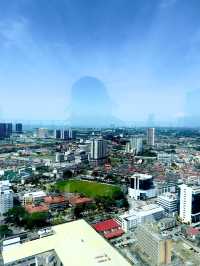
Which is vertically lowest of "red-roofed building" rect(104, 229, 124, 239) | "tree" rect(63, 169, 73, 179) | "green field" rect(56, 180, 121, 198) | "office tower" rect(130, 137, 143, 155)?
"red-roofed building" rect(104, 229, 124, 239)

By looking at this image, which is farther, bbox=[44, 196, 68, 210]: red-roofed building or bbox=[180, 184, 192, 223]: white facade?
bbox=[44, 196, 68, 210]: red-roofed building

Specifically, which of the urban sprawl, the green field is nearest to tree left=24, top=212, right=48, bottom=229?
the urban sprawl

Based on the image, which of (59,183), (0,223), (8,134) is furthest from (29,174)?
(8,134)

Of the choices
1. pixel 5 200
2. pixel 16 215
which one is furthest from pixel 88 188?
pixel 16 215

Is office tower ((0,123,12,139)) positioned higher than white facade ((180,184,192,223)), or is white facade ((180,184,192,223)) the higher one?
office tower ((0,123,12,139))

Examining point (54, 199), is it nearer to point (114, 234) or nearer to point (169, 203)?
point (114, 234)

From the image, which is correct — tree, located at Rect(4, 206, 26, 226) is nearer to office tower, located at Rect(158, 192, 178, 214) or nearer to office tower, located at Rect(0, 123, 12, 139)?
office tower, located at Rect(158, 192, 178, 214)

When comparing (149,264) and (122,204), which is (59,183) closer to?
(122,204)
